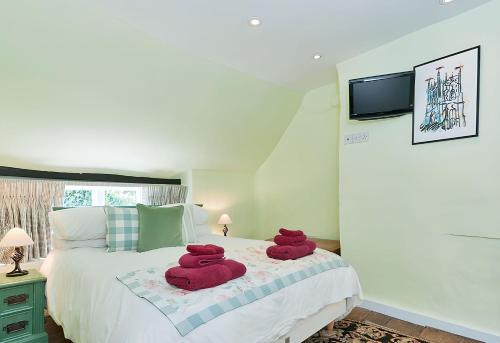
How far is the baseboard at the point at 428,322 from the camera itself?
2168 millimetres

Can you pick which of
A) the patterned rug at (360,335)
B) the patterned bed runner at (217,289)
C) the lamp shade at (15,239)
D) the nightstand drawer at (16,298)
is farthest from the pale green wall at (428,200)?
the lamp shade at (15,239)

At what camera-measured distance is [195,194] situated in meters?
4.12

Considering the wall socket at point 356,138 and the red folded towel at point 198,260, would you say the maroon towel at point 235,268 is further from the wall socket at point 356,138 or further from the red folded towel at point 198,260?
the wall socket at point 356,138

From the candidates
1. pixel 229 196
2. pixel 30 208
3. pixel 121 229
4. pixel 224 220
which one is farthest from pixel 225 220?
pixel 30 208

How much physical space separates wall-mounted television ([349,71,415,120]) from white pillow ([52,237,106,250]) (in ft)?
8.70

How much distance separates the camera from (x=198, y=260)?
5.26 ft

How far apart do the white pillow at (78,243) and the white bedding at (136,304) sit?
0.07 metres

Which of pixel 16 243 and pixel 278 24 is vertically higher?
pixel 278 24

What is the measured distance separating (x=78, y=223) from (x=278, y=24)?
2.39 meters

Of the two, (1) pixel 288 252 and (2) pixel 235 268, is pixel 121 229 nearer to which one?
(2) pixel 235 268

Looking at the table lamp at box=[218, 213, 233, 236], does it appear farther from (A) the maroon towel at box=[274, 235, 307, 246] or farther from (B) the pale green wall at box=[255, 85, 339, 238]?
Answer: (A) the maroon towel at box=[274, 235, 307, 246]

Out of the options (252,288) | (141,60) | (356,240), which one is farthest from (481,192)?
(141,60)

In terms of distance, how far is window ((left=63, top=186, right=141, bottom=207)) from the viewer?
3.29 m

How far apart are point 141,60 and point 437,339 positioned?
3.33 m
